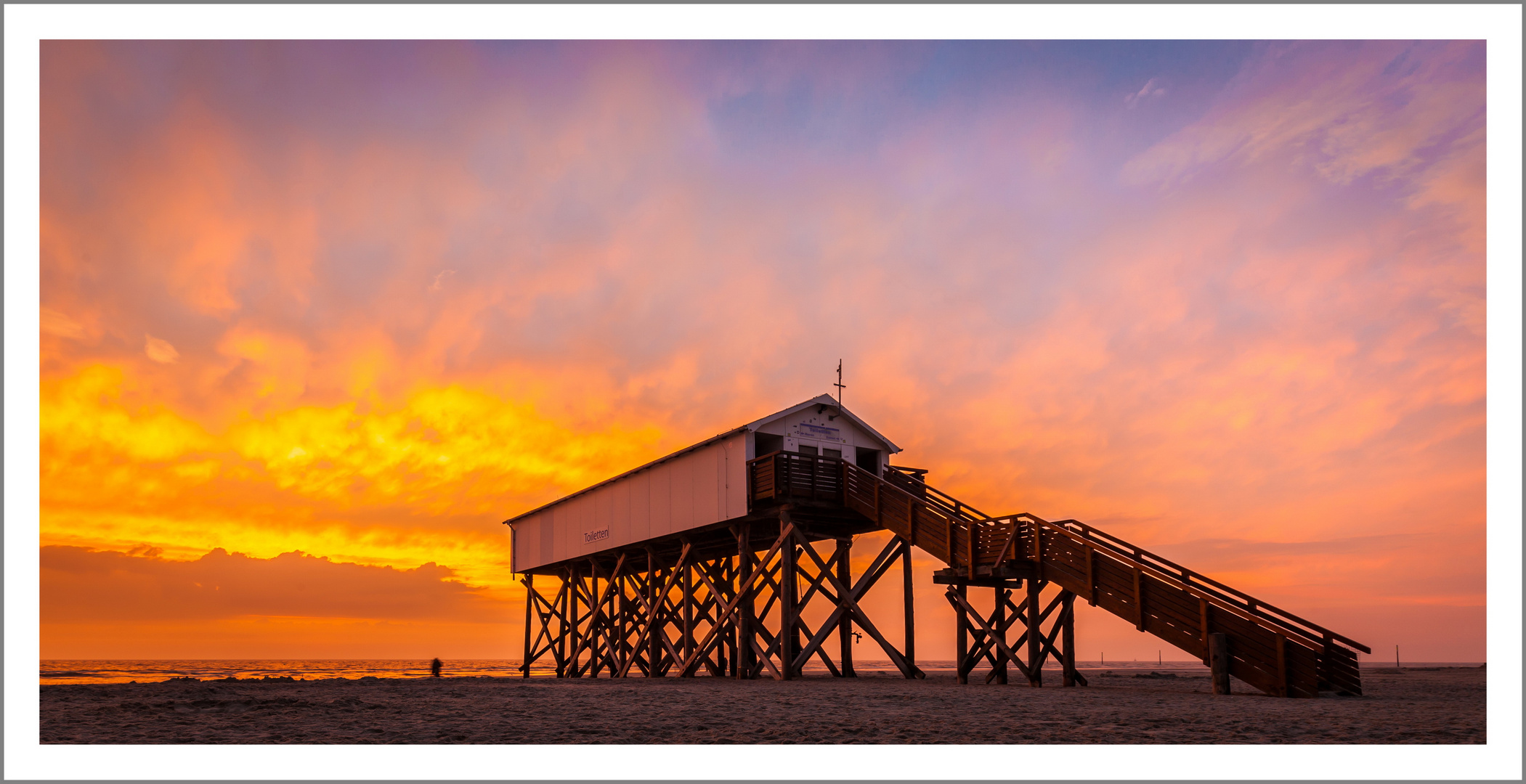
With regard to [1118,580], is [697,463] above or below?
above

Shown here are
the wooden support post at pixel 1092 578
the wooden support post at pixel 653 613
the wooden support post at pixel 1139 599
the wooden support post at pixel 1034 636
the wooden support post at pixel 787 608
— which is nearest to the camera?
the wooden support post at pixel 1139 599

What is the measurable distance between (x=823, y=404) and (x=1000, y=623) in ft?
27.7

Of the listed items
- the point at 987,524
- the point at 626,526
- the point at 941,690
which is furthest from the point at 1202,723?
the point at 626,526

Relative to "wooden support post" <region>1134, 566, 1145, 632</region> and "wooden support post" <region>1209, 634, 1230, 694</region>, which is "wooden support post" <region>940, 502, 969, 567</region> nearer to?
"wooden support post" <region>1134, 566, 1145, 632</region>

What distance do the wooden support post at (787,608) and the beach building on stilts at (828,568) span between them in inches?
2.6

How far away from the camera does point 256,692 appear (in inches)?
802

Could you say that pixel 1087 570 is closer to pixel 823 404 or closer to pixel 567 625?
pixel 823 404

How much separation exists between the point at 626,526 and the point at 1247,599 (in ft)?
69.4

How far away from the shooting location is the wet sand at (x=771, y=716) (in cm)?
1199

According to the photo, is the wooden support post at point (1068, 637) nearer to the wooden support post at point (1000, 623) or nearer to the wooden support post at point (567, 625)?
the wooden support post at point (1000, 623)

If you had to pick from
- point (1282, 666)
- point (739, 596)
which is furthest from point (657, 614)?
point (1282, 666)

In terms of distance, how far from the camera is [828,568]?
88.1 feet

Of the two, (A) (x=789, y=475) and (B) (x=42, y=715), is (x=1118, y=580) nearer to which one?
(A) (x=789, y=475)

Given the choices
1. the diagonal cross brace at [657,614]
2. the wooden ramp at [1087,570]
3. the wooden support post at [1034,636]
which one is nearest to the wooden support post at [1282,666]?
the wooden ramp at [1087,570]
